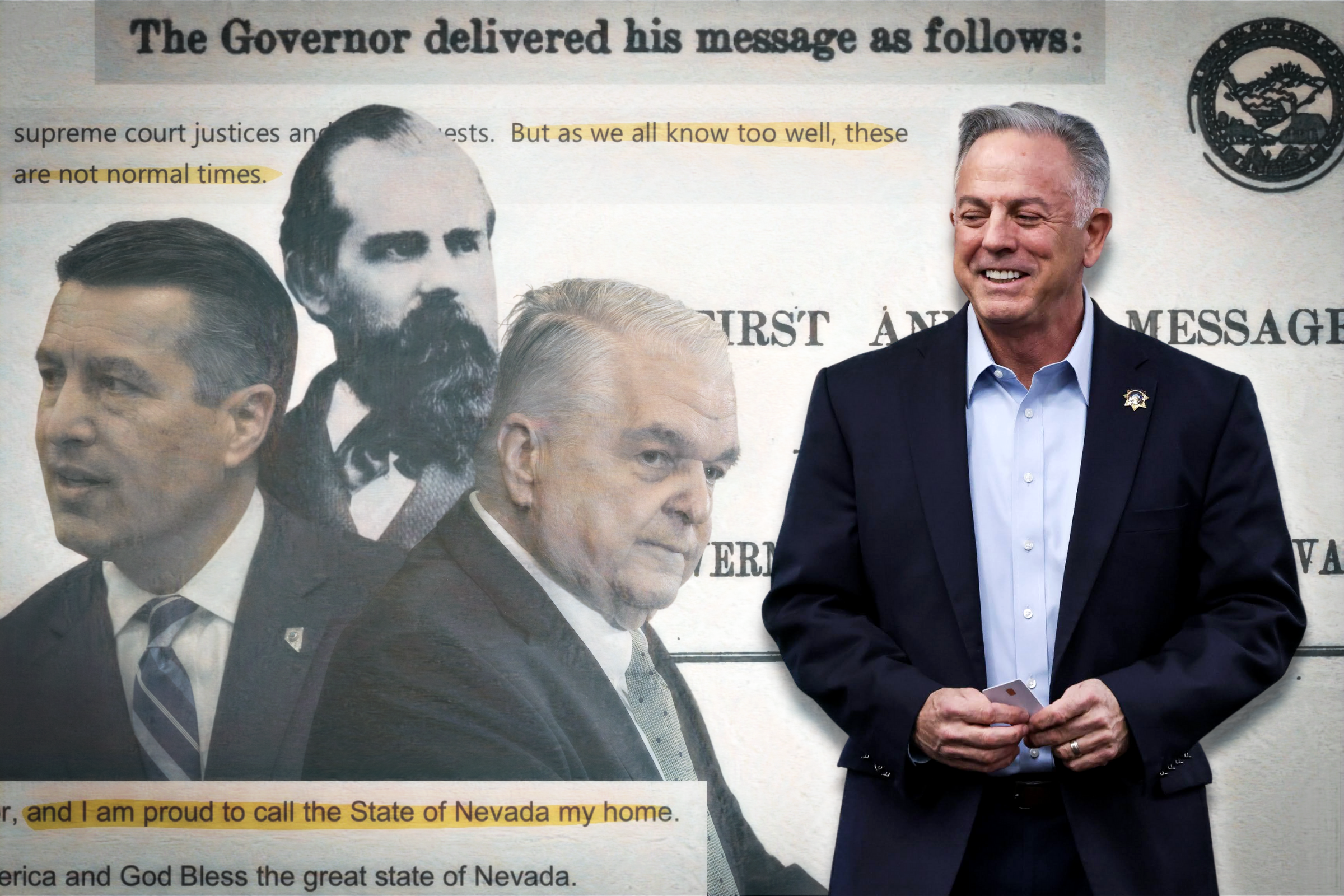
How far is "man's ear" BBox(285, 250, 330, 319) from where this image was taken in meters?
2.54

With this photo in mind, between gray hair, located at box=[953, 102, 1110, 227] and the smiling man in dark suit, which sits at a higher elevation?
gray hair, located at box=[953, 102, 1110, 227]

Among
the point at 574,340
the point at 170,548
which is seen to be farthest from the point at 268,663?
the point at 574,340

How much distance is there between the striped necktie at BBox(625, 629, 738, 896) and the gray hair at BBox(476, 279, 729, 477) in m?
0.49

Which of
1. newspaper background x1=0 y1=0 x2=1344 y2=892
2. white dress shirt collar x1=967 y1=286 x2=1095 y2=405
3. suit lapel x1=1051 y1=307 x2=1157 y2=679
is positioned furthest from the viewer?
newspaper background x1=0 y1=0 x2=1344 y2=892

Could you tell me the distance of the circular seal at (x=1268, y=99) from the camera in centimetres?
252

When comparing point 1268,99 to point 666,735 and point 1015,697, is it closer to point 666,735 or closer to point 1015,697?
point 1015,697

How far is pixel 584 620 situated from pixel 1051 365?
3.21 ft

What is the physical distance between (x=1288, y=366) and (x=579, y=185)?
1384 mm

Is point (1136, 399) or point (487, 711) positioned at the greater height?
point (1136, 399)

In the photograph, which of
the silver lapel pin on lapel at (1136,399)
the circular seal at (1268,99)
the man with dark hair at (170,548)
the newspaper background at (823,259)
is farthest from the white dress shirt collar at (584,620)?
the circular seal at (1268,99)

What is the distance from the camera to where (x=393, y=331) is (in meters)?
2.54

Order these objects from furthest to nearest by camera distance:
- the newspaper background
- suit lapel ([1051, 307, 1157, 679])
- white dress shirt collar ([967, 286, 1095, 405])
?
the newspaper background → white dress shirt collar ([967, 286, 1095, 405]) → suit lapel ([1051, 307, 1157, 679])

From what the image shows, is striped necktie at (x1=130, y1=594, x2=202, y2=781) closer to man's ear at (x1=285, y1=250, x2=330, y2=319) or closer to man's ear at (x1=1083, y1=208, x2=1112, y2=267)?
man's ear at (x1=285, y1=250, x2=330, y2=319)

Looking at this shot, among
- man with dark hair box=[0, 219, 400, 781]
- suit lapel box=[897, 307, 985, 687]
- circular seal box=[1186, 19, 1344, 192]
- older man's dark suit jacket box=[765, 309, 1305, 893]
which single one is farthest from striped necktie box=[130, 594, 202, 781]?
circular seal box=[1186, 19, 1344, 192]
